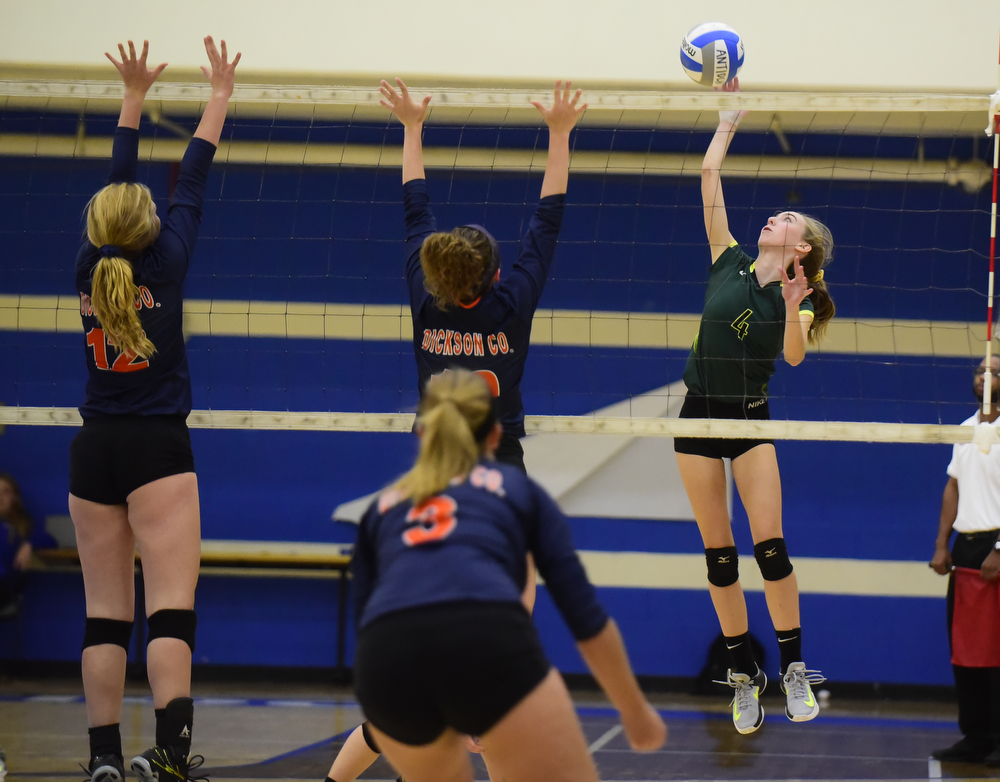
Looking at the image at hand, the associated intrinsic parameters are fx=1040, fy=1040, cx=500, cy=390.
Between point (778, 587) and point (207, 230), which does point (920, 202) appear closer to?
point (778, 587)

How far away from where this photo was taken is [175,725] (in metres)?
3.34

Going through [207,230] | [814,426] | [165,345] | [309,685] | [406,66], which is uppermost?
[406,66]

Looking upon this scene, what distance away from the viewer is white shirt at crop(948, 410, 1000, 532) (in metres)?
5.95

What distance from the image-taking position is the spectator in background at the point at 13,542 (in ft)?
24.2

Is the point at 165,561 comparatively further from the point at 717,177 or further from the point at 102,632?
the point at 717,177

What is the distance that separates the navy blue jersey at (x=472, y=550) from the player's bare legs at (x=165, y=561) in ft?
4.03

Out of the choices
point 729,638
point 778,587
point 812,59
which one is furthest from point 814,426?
point 812,59

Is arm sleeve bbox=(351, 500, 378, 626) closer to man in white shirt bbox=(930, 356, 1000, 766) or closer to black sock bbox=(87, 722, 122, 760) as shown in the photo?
black sock bbox=(87, 722, 122, 760)

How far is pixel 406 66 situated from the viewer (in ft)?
20.2

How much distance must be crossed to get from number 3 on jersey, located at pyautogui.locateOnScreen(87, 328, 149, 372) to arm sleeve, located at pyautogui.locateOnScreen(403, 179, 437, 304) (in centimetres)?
94

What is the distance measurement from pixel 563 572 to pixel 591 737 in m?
4.06

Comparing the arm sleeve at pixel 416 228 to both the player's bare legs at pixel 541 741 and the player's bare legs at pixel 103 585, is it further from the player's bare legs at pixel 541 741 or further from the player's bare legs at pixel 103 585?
the player's bare legs at pixel 541 741

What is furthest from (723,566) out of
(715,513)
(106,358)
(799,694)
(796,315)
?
(106,358)

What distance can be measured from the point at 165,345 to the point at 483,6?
3.60 metres
